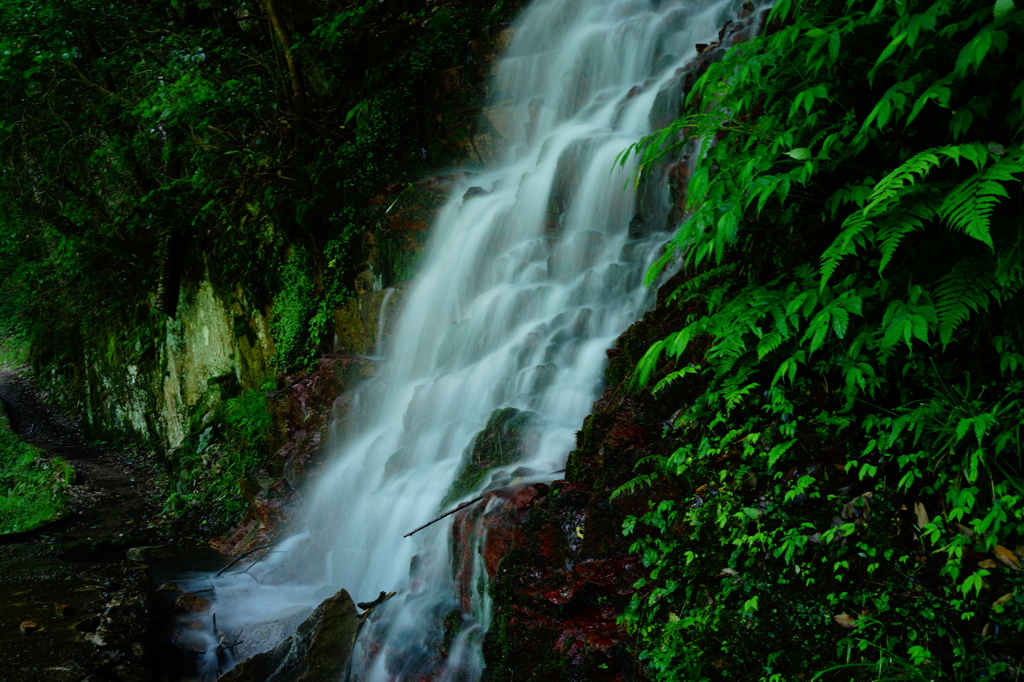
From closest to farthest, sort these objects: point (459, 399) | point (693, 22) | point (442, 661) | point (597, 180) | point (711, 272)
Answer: point (711, 272) → point (442, 661) → point (459, 399) → point (597, 180) → point (693, 22)

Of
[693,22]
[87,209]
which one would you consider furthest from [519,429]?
[87,209]

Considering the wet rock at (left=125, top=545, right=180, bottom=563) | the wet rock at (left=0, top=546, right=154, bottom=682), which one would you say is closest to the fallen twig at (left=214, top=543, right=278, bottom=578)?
the wet rock at (left=125, top=545, right=180, bottom=563)

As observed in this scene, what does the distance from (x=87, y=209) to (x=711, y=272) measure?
12.9m

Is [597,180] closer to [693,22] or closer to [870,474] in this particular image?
[693,22]

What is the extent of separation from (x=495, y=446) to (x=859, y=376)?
10.4ft

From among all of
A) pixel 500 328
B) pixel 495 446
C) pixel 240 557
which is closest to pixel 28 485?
pixel 240 557

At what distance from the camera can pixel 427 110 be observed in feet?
32.4

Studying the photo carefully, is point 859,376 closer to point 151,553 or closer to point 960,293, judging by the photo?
point 960,293

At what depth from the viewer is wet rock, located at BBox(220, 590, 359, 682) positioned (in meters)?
4.45

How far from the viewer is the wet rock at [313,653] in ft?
14.6

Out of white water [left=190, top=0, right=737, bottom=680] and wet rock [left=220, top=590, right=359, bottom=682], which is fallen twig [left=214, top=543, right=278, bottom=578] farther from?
wet rock [left=220, top=590, right=359, bottom=682]

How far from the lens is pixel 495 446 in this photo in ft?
18.0

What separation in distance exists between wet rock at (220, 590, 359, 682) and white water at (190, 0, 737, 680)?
18 centimetres

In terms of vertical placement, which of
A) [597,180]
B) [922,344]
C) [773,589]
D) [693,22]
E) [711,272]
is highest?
[693,22]
